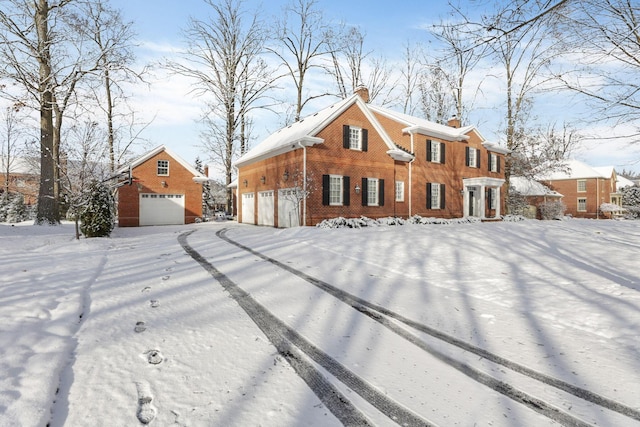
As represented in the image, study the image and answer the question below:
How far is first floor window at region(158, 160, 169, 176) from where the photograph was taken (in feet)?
71.4

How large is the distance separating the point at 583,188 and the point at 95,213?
5086cm

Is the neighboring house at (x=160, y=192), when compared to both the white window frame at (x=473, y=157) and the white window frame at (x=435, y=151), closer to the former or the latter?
the white window frame at (x=435, y=151)

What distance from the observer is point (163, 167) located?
21.9 m

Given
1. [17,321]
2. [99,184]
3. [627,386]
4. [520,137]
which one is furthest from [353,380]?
[520,137]

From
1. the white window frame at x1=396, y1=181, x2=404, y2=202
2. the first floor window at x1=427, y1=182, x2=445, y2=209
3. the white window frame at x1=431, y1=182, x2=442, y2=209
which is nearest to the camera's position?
the white window frame at x1=396, y1=181, x2=404, y2=202

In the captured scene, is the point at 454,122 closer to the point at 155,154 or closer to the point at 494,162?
the point at 494,162

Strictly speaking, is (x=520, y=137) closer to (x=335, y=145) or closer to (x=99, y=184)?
(x=335, y=145)

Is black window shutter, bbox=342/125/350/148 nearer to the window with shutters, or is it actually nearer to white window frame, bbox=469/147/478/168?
white window frame, bbox=469/147/478/168

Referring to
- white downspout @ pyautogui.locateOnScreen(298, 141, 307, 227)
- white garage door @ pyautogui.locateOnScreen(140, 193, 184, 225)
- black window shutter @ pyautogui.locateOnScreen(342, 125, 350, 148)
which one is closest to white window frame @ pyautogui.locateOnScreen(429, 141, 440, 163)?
black window shutter @ pyautogui.locateOnScreen(342, 125, 350, 148)

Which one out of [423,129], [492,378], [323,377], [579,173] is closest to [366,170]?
[423,129]

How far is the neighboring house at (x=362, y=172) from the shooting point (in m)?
16.1

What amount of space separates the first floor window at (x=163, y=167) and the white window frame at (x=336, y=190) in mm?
12459

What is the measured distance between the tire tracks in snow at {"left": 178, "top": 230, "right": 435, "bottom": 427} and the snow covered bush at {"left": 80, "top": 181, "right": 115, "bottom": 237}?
33.7ft

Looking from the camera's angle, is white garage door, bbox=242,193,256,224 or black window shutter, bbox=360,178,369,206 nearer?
black window shutter, bbox=360,178,369,206
